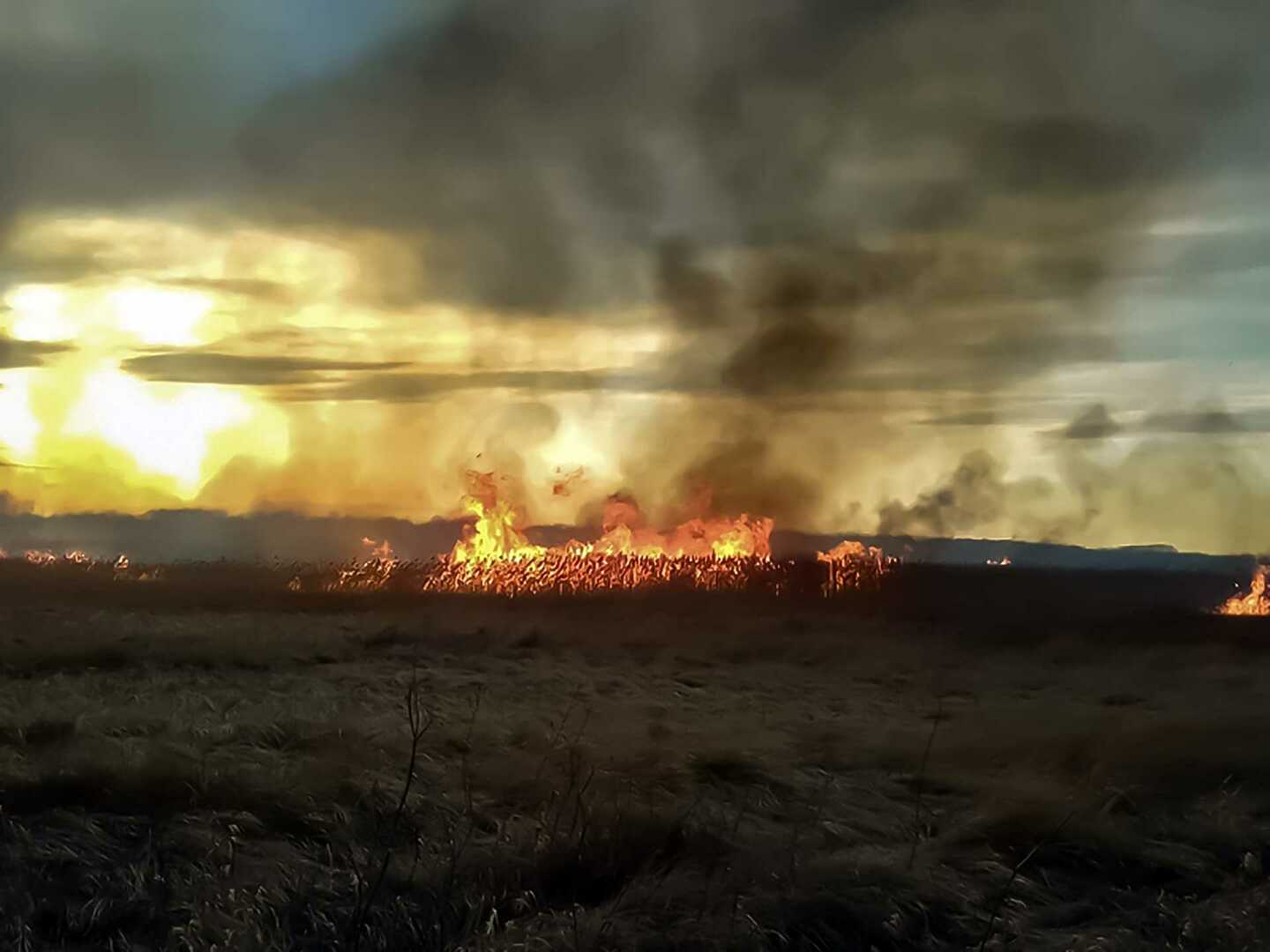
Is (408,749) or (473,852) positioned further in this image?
(408,749)

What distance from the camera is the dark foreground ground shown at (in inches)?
317

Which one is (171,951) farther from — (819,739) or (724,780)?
(819,739)

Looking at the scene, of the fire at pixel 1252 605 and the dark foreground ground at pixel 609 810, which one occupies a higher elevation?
the fire at pixel 1252 605

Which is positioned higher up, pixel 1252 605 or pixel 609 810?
pixel 1252 605

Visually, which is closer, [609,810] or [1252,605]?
[609,810]

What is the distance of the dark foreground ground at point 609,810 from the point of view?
8.05m

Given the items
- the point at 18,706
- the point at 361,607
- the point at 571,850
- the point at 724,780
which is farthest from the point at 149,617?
the point at 571,850

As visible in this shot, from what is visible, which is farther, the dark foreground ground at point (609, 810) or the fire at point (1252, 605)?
the fire at point (1252, 605)

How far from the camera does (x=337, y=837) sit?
33.4ft

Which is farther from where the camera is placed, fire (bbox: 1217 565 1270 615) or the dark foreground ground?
fire (bbox: 1217 565 1270 615)

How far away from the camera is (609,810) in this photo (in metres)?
10.5

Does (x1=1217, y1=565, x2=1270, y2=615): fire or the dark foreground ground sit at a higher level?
(x1=1217, y1=565, x2=1270, y2=615): fire

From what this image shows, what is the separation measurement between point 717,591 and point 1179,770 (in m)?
43.6

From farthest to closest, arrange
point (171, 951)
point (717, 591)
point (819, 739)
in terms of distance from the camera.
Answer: point (717, 591) → point (819, 739) → point (171, 951)
